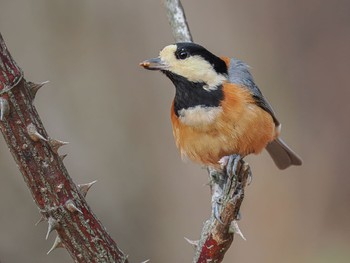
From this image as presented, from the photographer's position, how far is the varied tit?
2785 millimetres

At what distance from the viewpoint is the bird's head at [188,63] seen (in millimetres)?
2756

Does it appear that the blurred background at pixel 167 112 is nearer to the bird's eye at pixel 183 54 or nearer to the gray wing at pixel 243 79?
the gray wing at pixel 243 79

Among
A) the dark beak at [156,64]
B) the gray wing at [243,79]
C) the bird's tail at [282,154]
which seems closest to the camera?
the dark beak at [156,64]

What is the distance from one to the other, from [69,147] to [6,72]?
3378mm

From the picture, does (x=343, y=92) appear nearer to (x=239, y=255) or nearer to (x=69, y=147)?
(x=239, y=255)

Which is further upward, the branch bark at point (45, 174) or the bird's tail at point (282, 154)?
the branch bark at point (45, 174)

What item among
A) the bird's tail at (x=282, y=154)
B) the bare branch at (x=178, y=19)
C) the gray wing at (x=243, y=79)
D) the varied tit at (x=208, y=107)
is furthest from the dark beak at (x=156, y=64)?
the bird's tail at (x=282, y=154)

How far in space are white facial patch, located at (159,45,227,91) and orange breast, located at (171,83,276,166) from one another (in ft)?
0.32

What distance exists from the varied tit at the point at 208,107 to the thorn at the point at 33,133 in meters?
0.97

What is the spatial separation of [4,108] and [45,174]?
260mm

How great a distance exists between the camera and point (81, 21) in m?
5.17

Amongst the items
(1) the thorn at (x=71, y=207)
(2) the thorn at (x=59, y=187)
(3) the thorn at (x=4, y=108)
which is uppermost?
(3) the thorn at (x=4, y=108)

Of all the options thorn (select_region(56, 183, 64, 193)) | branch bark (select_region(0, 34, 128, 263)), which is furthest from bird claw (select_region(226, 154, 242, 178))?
thorn (select_region(56, 183, 64, 193))

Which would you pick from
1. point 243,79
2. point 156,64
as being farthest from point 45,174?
point 243,79
